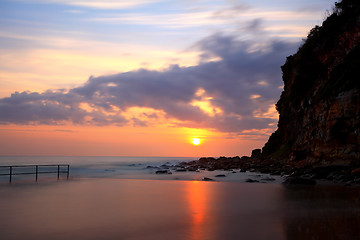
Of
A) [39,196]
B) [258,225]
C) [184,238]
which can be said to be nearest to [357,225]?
[258,225]

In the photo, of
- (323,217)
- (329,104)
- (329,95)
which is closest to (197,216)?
(323,217)

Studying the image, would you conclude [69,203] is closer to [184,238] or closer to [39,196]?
[39,196]

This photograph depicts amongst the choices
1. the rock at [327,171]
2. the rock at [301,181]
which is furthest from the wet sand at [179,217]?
the rock at [327,171]

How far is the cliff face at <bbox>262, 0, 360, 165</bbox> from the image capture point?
80.2ft

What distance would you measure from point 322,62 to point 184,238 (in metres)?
35.5

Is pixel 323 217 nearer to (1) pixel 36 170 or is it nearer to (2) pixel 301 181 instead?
(2) pixel 301 181

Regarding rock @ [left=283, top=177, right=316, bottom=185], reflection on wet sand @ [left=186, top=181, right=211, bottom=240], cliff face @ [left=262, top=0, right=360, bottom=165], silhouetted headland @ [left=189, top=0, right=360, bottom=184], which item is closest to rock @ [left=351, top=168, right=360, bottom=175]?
silhouetted headland @ [left=189, top=0, right=360, bottom=184]

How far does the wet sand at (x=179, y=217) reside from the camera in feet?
24.6

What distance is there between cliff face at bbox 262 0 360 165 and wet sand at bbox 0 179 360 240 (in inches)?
471

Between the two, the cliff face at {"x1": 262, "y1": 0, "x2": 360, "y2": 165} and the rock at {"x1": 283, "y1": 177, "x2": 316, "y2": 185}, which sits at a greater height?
the cliff face at {"x1": 262, "y1": 0, "x2": 360, "y2": 165}

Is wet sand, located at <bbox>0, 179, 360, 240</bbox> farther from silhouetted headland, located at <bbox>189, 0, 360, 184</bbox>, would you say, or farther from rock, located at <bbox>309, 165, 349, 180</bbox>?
silhouetted headland, located at <bbox>189, 0, 360, 184</bbox>

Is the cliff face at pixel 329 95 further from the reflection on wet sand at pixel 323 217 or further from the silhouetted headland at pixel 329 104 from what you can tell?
the reflection on wet sand at pixel 323 217

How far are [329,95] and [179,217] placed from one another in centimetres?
2311

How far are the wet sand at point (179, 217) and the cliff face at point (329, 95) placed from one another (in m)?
12.0
